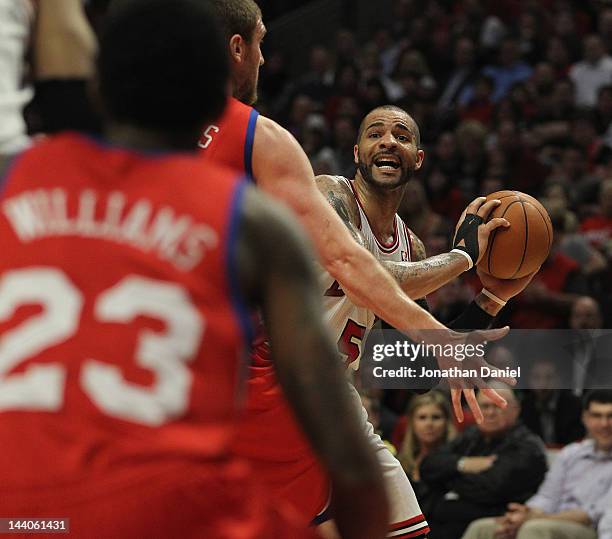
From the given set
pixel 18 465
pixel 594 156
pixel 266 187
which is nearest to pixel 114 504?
pixel 18 465

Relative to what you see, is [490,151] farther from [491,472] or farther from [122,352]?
[122,352]

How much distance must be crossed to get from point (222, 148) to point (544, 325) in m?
5.90

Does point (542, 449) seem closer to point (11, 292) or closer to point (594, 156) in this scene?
point (594, 156)

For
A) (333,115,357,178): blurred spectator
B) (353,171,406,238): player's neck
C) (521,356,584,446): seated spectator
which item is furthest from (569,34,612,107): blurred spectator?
(353,171,406,238): player's neck

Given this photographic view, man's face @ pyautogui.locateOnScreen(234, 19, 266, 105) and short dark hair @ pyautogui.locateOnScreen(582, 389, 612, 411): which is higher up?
man's face @ pyautogui.locateOnScreen(234, 19, 266, 105)

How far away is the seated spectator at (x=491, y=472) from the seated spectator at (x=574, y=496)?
0.11 m

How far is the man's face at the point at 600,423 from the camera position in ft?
23.3

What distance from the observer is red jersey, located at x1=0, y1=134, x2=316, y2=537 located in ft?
6.29

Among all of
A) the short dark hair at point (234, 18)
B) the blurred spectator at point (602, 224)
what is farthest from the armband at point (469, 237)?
the blurred spectator at point (602, 224)

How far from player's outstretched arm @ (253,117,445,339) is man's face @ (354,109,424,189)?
178cm

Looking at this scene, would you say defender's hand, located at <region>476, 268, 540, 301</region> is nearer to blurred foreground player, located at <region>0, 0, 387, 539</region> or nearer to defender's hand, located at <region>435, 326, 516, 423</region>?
defender's hand, located at <region>435, 326, 516, 423</region>

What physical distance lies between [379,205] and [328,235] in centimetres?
206

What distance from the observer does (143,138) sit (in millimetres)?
2104

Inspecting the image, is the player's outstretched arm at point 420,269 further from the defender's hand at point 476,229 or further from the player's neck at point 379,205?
the player's neck at point 379,205
